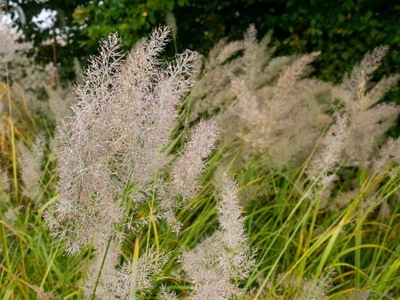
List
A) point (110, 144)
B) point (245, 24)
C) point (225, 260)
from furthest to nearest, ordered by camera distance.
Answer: point (245, 24)
point (225, 260)
point (110, 144)

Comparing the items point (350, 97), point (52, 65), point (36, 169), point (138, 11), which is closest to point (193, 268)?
point (36, 169)

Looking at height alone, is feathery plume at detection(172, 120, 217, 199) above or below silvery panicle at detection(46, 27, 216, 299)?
below

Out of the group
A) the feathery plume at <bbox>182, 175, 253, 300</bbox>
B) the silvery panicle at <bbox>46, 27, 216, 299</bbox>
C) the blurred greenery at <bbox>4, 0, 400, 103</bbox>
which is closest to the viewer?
the silvery panicle at <bbox>46, 27, 216, 299</bbox>

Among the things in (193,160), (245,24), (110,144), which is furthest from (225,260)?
(245,24)

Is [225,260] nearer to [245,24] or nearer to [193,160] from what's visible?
[193,160]

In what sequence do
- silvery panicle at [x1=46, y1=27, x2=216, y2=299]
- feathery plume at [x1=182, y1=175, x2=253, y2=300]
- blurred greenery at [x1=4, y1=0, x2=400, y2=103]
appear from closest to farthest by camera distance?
silvery panicle at [x1=46, y1=27, x2=216, y2=299], feathery plume at [x1=182, y1=175, x2=253, y2=300], blurred greenery at [x1=4, y1=0, x2=400, y2=103]

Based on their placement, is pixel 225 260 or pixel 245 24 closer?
pixel 225 260

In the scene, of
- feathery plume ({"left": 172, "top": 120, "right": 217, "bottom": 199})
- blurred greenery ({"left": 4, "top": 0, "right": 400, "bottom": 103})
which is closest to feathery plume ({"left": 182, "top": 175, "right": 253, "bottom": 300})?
feathery plume ({"left": 172, "top": 120, "right": 217, "bottom": 199})

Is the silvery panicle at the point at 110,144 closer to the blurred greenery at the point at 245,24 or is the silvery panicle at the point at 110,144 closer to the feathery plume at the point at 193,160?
the feathery plume at the point at 193,160

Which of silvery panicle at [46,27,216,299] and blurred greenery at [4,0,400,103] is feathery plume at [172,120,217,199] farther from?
blurred greenery at [4,0,400,103]

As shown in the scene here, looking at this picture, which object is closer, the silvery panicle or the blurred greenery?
the silvery panicle

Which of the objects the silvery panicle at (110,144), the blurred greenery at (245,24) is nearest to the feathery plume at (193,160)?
the silvery panicle at (110,144)

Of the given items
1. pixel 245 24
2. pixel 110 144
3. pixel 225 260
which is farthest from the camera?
pixel 245 24

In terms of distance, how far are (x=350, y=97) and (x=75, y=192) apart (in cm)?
231
